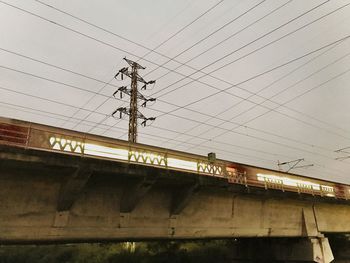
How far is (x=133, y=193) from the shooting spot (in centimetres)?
1464

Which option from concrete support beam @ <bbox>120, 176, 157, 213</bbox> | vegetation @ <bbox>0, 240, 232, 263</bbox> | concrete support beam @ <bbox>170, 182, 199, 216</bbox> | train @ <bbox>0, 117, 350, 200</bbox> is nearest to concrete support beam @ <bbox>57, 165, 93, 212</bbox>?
train @ <bbox>0, 117, 350, 200</bbox>

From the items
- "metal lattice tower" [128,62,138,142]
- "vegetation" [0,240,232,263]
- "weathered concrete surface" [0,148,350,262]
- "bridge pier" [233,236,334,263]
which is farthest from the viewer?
"vegetation" [0,240,232,263]

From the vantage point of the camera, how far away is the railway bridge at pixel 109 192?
474 inches

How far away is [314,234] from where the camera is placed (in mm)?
25969

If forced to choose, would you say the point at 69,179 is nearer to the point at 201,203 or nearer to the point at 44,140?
the point at 44,140

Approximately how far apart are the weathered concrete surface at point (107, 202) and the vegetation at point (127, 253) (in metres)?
11.8

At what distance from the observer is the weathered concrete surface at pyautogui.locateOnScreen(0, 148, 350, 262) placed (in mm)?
11961

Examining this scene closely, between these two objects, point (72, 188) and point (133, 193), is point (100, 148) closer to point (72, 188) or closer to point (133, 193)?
point (72, 188)

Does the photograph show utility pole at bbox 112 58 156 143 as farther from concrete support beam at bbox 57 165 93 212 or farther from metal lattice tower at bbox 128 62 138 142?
concrete support beam at bbox 57 165 93 212

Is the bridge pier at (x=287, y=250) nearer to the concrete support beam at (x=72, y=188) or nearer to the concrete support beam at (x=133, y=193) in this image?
the concrete support beam at (x=133, y=193)

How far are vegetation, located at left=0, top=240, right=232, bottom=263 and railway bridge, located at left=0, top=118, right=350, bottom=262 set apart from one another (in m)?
11.7

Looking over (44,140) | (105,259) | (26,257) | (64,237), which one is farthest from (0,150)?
(26,257)

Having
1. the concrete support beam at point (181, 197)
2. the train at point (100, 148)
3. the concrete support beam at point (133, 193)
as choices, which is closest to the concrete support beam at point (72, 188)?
the train at point (100, 148)

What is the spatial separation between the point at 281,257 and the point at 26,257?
32.2 metres
